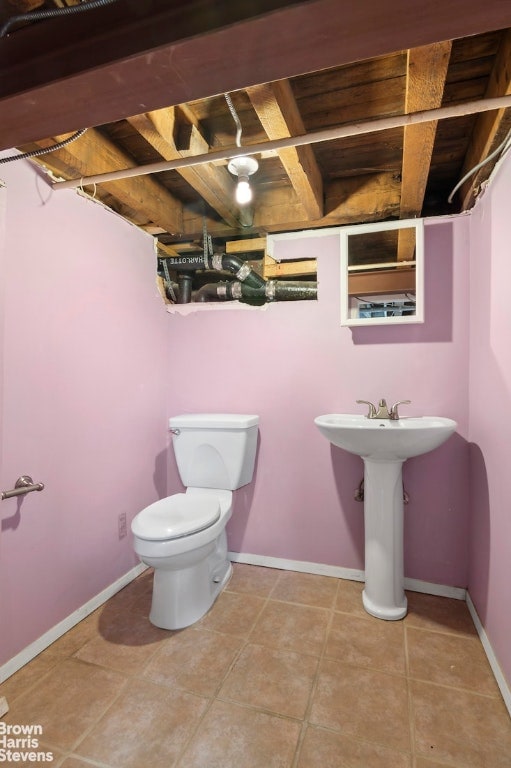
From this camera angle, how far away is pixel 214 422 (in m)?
1.98

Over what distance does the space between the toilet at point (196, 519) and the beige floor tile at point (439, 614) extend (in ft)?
3.12

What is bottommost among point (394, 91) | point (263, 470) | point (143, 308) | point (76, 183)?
point (263, 470)

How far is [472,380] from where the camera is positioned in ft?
5.72

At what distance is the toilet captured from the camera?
151 cm

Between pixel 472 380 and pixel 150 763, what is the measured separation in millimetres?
1880

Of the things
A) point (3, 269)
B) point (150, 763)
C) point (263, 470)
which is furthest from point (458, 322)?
point (150, 763)

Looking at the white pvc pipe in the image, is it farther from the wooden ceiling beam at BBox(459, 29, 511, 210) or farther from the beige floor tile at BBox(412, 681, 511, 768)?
the beige floor tile at BBox(412, 681, 511, 768)

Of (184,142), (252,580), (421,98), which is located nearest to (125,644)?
(252,580)

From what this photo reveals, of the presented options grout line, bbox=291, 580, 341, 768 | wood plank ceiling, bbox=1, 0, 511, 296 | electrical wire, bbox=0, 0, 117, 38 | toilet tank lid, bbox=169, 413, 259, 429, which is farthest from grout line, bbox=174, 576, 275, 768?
electrical wire, bbox=0, 0, 117, 38

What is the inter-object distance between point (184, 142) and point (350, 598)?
2202 mm

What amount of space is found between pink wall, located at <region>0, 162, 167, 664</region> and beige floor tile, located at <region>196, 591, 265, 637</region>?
56 cm

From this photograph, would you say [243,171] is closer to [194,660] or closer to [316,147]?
[316,147]

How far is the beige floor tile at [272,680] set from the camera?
1.26m

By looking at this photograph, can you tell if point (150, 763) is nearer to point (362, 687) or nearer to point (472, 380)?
point (362, 687)
